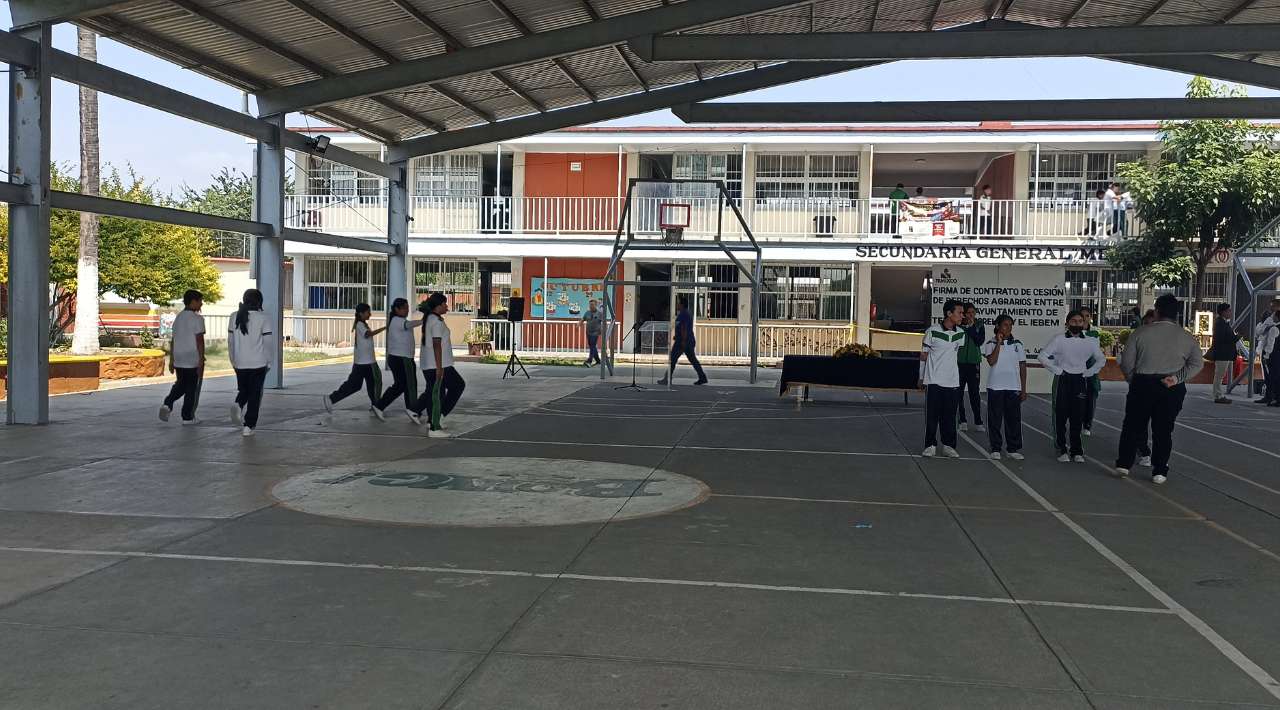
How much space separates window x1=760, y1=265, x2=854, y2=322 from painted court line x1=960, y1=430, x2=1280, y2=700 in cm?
2158

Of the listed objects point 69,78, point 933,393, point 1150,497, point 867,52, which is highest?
point 867,52

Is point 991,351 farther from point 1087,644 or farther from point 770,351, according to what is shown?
point 770,351

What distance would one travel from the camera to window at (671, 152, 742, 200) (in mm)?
30953

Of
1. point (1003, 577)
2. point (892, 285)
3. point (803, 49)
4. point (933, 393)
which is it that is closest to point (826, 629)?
point (1003, 577)

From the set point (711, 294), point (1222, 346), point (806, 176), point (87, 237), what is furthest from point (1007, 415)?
point (806, 176)

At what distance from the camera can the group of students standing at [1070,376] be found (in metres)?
9.82

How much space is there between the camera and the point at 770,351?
29.8 meters

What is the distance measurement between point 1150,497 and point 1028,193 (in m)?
22.4

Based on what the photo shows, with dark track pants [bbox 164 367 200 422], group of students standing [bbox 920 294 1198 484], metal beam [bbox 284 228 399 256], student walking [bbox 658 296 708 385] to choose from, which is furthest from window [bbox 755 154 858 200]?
dark track pants [bbox 164 367 200 422]

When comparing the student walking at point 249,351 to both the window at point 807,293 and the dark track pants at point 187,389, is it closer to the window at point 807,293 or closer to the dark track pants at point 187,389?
the dark track pants at point 187,389

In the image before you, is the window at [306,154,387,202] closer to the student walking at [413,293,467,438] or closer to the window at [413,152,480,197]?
the window at [413,152,480,197]

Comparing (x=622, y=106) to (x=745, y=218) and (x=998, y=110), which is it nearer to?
(x=998, y=110)

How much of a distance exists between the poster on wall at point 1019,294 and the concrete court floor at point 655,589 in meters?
5.90

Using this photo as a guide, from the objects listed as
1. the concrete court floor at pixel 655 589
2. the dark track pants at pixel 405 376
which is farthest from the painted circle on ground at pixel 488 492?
the dark track pants at pixel 405 376
